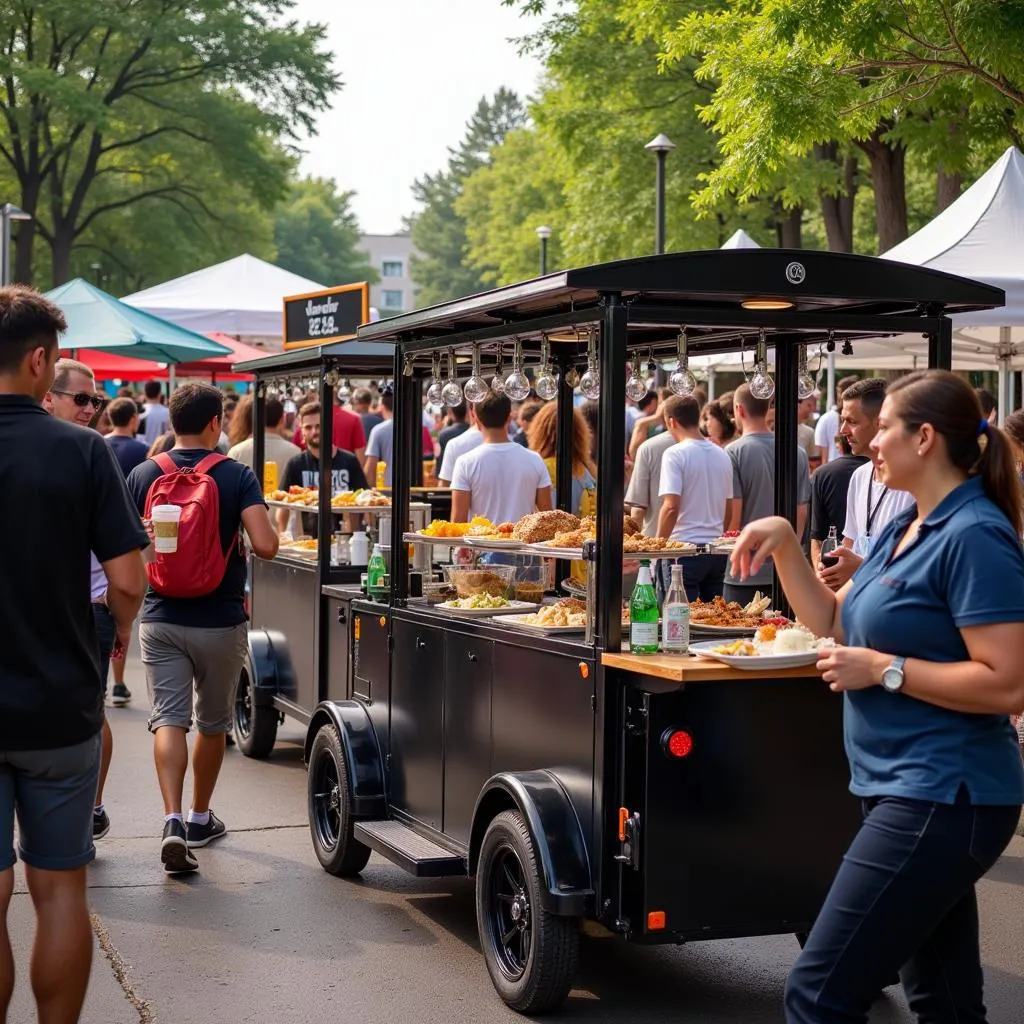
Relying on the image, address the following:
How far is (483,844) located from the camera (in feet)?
18.5

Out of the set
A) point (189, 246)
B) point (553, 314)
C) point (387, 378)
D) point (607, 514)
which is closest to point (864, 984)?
point (607, 514)

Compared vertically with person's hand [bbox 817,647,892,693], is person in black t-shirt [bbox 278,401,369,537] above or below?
above

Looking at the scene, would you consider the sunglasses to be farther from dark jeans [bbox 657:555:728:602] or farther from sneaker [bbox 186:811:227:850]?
dark jeans [bbox 657:555:728:602]

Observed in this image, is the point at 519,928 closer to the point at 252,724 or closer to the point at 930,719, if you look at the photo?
the point at 930,719

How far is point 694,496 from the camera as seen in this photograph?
916cm

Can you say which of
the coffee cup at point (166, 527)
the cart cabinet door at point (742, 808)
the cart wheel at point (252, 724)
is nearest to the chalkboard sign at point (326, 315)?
the cart wheel at point (252, 724)

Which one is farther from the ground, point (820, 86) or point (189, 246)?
point (189, 246)

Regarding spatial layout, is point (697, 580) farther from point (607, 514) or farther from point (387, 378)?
point (607, 514)

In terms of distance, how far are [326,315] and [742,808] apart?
19.5 feet

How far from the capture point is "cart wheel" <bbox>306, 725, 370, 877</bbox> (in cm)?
696

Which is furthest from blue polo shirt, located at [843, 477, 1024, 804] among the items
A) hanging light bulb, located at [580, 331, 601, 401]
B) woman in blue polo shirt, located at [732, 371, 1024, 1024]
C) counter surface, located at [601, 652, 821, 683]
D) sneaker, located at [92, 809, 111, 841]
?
sneaker, located at [92, 809, 111, 841]

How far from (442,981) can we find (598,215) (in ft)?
85.1

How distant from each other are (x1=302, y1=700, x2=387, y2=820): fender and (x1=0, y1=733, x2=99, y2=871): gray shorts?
2.74m

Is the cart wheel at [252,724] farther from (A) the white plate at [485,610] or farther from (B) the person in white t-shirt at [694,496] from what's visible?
(A) the white plate at [485,610]
